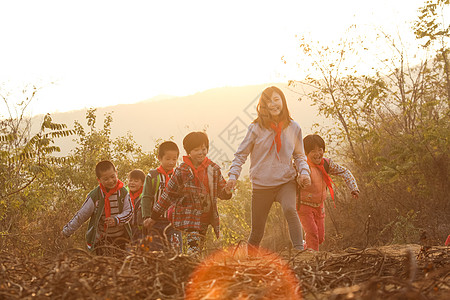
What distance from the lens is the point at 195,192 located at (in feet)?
19.6

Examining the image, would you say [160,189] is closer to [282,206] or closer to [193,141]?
[193,141]

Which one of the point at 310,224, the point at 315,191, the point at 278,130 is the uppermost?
the point at 278,130

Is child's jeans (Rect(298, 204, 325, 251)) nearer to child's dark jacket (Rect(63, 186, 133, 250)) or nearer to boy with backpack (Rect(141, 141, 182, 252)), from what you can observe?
boy with backpack (Rect(141, 141, 182, 252))

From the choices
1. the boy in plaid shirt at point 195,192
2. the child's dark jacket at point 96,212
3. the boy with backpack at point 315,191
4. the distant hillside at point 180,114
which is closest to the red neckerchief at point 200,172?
the boy in plaid shirt at point 195,192

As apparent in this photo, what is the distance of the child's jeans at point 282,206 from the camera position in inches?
231

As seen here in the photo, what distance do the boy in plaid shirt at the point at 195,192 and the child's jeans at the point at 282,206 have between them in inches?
13.6

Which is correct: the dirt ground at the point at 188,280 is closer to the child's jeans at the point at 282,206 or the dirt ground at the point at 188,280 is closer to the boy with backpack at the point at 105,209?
the child's jeans at the point at 282,206

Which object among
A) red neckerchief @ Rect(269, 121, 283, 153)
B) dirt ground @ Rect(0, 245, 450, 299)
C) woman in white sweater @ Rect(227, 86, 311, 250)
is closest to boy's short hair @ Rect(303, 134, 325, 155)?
woman in white sweater @ Rect(227, 86, 311, 250)

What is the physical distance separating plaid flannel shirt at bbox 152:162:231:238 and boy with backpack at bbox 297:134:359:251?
3.68 ft

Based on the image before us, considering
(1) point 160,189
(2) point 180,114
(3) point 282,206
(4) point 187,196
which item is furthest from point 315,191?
(2) point 180,114

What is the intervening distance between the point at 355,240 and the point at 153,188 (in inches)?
227

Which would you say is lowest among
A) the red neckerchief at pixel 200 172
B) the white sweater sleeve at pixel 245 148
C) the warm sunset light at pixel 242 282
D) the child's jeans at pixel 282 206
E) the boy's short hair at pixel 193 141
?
the child's jeans at pixel 282 206

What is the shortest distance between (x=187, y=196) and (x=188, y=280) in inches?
128

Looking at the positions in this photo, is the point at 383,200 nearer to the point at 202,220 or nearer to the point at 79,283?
the point at 202,220
